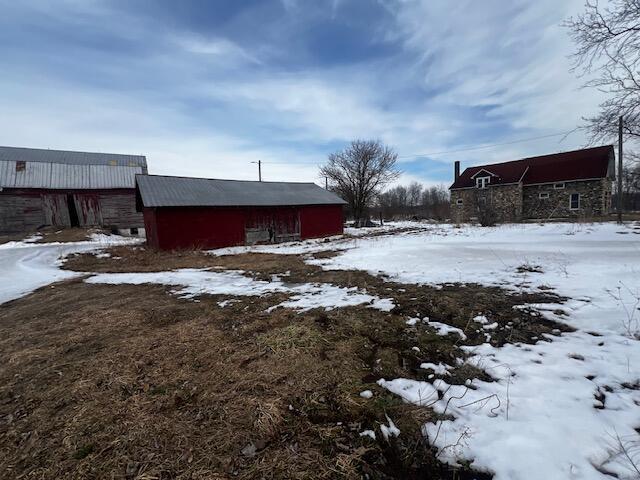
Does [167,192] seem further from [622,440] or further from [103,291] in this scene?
[622,440]

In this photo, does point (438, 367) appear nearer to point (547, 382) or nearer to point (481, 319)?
point (547, 382)

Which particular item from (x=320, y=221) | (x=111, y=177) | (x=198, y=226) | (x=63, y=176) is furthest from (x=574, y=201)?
(x=63, y=176)

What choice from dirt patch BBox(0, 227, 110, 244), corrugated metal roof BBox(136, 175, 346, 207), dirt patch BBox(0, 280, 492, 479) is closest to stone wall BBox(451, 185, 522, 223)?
corrugated metal roof BBox(136, 175, 346, 207)

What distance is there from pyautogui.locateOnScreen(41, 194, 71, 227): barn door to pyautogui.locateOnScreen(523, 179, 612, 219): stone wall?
147 feet

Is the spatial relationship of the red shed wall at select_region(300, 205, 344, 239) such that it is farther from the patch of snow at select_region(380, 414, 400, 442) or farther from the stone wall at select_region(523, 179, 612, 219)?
the stone wall at select_region(523, 179, 612, 219)

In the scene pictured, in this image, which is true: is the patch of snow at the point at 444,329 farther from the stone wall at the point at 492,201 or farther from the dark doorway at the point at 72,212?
the dark doorway at the point at 72,212

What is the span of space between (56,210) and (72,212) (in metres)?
1.04

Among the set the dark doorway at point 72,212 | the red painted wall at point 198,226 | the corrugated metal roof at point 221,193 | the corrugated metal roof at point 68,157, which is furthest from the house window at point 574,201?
the dark doorway at point 72,212

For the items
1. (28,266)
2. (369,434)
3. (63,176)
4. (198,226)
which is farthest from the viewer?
(63,176)

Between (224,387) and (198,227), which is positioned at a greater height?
(198,227)

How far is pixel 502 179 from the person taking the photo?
104 feet

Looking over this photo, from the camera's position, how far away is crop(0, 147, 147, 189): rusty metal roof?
24.2 metres

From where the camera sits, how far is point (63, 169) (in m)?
25.9

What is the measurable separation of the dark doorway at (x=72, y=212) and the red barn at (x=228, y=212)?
8653mm
